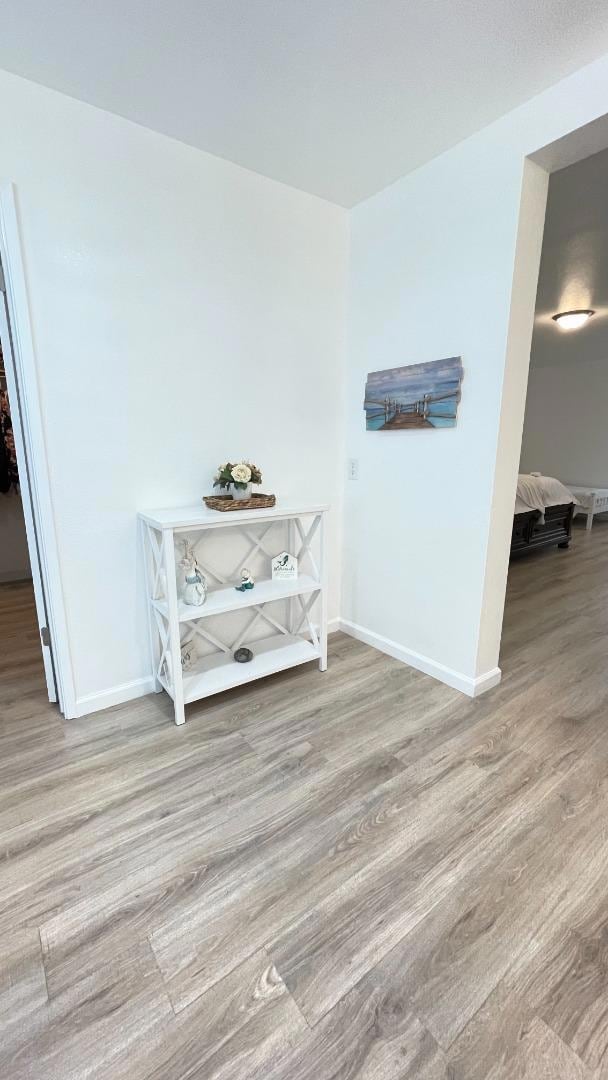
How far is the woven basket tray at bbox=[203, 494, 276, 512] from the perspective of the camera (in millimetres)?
2021

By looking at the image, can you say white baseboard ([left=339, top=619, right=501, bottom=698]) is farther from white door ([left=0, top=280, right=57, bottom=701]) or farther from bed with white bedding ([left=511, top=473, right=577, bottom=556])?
bed with white bedding ([left=511, top=473, right=577, bottom=556])

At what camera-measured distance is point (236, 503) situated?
205 centimetres

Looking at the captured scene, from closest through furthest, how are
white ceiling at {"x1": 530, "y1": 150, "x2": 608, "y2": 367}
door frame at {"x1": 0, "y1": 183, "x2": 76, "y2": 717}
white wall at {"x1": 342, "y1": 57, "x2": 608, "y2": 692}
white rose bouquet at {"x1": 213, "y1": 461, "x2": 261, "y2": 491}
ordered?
door frame at {"x1": 0, "y1": 183, "x2": 76, "y2": 717}
white wall at {"x1": 342, "y1": 57, "x2": 608, "y2": 692}
white rose bouquet at {"x1": 213, "y1": 461, "x2": 261, "y2": 491}
white ceiling at {"x1": 530, "y1": 150, "x2": 608, "y2": 367}

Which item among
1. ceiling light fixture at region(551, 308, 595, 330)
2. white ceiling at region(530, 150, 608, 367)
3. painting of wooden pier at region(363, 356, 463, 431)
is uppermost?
white ceiling at region(530, 150, 608, 367)

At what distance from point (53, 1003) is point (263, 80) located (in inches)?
110

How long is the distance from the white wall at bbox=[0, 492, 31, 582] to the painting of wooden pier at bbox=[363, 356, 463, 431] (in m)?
3.29

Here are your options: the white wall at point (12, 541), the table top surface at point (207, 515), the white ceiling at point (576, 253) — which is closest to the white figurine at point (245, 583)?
the table top surface at point (207, 515)

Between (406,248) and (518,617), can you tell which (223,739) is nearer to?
(518,617)

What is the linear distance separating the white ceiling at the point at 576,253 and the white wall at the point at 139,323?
1.24m

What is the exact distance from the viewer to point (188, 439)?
2145mm

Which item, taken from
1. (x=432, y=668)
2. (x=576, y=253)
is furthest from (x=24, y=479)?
(x=576, y=253)

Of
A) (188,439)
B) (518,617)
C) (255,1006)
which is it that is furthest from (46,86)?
(518,617)

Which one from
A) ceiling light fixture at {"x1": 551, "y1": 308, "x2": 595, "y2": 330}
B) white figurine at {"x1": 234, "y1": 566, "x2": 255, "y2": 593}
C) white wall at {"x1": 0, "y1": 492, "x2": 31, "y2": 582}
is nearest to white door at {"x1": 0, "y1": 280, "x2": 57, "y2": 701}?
white figurine at {"x1": 234, "y1": 566, "x2": 255, "y2": 593}

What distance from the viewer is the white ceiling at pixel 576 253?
233cm
